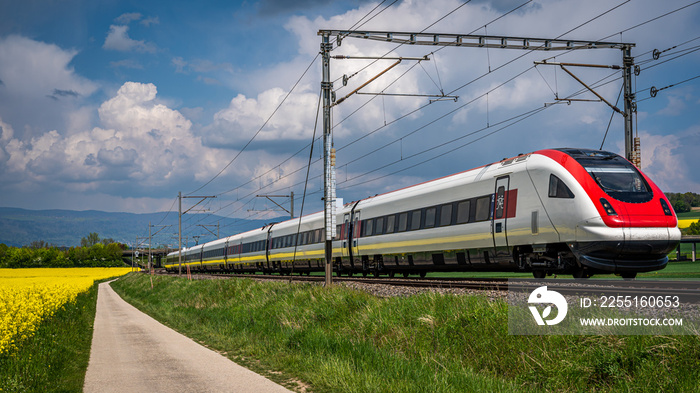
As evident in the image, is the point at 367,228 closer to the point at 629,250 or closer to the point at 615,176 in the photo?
the point at 615,176

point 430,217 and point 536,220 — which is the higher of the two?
point 430,217

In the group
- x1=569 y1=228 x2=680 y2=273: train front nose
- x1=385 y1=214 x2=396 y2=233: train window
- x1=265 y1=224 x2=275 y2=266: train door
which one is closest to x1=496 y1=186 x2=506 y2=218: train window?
x1=569 y1=228 x2=680 y2=273: train front nose

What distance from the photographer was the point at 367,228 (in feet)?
96.2

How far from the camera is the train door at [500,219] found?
1867cm

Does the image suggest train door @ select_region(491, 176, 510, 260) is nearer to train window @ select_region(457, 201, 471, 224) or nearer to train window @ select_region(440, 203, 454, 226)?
train window @ select_region(457, 201, 471, 224)

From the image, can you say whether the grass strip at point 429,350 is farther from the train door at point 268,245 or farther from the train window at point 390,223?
the train door at point 268,245

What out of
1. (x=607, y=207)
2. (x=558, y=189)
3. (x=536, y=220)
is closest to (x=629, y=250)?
(x=607, y=207)

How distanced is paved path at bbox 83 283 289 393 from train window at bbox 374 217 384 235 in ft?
37.9

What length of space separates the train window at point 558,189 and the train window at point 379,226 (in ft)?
37.6

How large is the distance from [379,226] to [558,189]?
39.6 feet

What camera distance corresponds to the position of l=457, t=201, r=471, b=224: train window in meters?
20.8

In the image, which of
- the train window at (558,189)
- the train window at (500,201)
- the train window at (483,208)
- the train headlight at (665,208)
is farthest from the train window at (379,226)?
the train headlight at (665,208)

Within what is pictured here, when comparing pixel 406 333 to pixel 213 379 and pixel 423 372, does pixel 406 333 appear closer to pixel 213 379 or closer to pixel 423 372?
pixel 423 372

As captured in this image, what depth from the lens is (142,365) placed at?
1237cm
